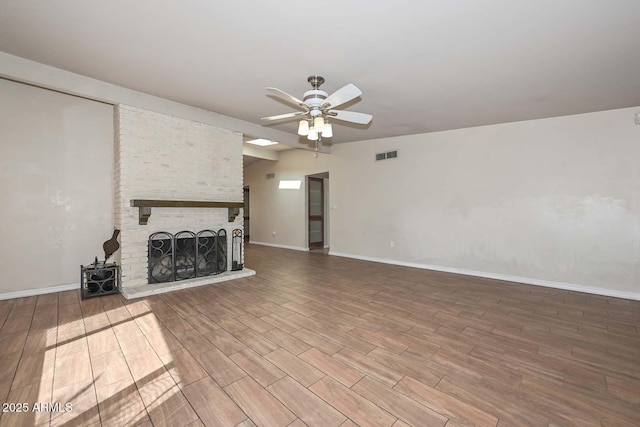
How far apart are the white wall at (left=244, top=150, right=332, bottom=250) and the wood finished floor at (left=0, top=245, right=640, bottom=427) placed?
14.4ft

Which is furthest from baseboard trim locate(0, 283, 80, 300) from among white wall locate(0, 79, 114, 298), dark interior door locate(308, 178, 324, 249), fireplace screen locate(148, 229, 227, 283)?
dark interior door locate(308, 178, 324, 249)

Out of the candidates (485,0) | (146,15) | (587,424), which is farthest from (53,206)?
(587,424)

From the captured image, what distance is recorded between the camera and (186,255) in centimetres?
448

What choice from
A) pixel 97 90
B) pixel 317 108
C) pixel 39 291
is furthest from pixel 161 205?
pixel 317 108

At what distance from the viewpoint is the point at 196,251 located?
14.7ft

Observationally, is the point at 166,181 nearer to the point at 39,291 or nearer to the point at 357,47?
the point at 39,291

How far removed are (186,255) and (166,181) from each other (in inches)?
48.5

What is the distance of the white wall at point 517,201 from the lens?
3969 millimetres

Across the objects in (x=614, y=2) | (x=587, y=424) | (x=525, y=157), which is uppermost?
(x=614, y=2)

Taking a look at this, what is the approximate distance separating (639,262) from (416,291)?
3113 mm

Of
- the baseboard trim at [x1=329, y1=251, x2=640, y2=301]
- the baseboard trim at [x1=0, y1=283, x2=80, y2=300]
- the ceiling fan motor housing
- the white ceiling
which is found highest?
the white ceiling

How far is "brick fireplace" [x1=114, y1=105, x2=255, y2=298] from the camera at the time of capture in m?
3.89

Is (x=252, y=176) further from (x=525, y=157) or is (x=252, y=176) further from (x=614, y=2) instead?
(x=614, y=2)

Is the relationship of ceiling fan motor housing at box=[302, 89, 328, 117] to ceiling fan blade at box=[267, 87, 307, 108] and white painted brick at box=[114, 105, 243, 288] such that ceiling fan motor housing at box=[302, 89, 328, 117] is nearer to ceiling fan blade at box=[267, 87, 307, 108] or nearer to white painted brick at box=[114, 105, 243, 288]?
ceiling fan blade at box=[267, 87, 307, 108]
